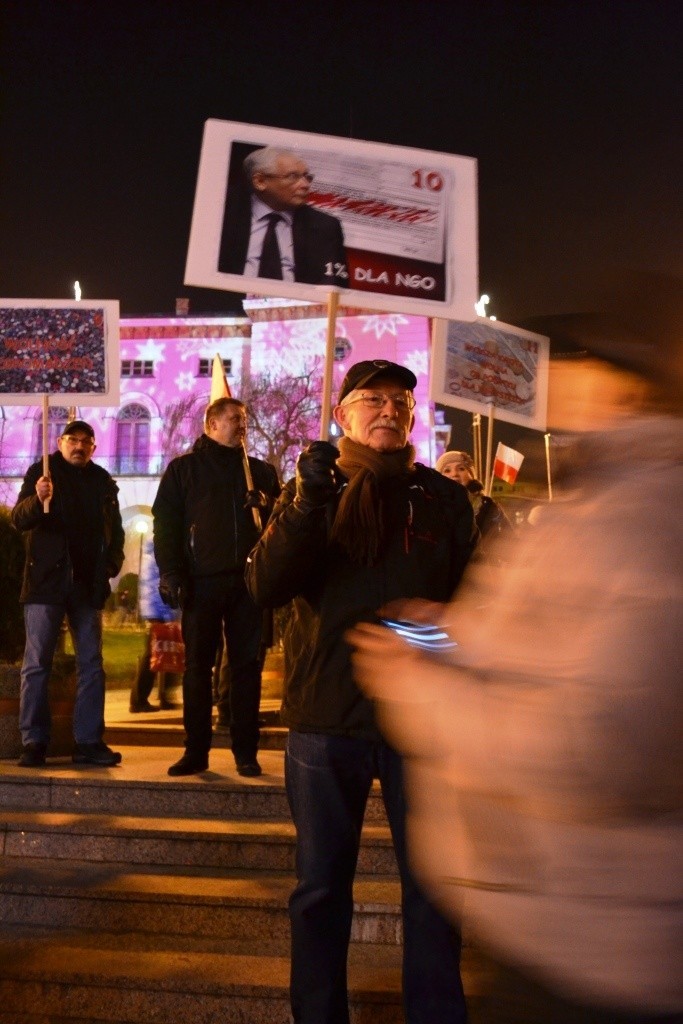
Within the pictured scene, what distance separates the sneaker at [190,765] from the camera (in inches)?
242

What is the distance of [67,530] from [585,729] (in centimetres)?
591

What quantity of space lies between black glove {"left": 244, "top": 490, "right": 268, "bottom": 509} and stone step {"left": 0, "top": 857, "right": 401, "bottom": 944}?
1976mm

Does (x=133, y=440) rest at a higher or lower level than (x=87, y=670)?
higher

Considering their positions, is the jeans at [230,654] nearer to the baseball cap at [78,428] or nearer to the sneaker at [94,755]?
the sneaker at [94,755]

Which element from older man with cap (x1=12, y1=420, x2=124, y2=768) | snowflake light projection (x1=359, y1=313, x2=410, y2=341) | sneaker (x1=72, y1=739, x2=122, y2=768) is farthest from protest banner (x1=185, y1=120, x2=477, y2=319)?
snowflake light projection (x1=359, y1=313, x2=410, y2=341)

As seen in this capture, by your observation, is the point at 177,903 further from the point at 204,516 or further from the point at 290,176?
the point at 290,176

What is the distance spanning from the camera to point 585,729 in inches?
60.6

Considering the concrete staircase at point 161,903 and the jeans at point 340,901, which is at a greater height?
the jeans at point 340,901

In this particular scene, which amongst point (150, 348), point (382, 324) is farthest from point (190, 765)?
point (150, 348)

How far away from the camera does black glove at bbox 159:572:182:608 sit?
630 cm

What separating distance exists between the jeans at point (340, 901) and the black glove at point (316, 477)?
0.73m

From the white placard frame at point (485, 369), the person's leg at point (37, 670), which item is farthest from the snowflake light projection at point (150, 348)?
the person's leg at point (37, 670)

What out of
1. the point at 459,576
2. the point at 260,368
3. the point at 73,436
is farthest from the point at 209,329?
the point at 459,576

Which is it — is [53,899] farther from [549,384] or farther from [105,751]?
[549,384]
